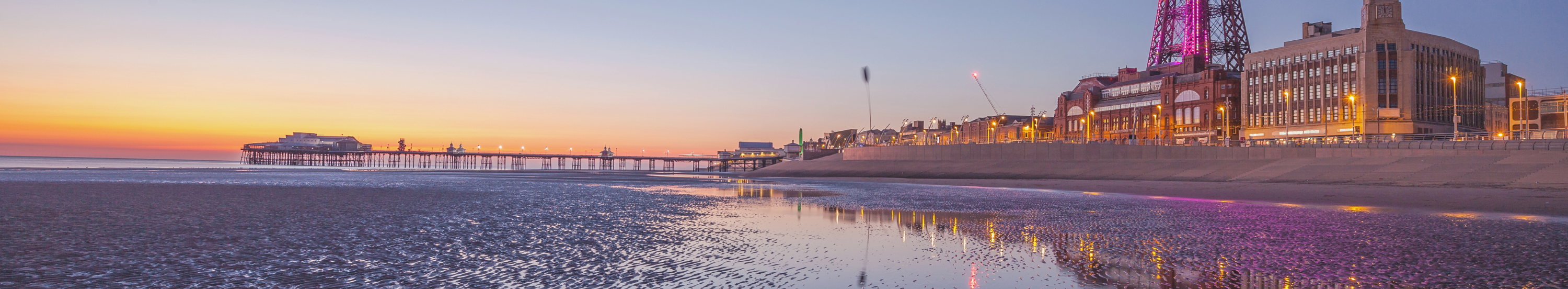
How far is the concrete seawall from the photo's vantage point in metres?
35.9

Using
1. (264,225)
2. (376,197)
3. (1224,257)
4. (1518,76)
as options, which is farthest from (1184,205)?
(1518,76)

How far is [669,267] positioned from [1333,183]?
125ft

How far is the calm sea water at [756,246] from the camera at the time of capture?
9.08 metres

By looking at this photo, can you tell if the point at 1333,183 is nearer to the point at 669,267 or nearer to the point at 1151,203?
the point at 1151,203

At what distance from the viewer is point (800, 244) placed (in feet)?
42.2

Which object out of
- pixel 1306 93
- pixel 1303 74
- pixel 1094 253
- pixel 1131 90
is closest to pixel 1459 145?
pixel 1306 93

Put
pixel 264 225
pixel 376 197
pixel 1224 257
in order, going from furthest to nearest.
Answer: pixel 376 197
pixel 264 225
pixel 1224 257

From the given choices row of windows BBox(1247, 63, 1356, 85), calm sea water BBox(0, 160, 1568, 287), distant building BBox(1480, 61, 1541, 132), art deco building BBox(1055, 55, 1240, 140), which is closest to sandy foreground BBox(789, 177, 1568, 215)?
calm sea water BBox(0, 160, 1568, 287)

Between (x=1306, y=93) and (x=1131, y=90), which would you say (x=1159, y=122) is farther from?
(x=1306, y=93)

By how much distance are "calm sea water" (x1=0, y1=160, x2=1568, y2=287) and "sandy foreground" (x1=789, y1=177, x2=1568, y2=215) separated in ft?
11.1

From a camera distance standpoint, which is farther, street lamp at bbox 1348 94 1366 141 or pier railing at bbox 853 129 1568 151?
street lamp at bbox 1348 94 1366 141

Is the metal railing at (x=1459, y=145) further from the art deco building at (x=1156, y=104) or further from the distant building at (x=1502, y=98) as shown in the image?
the distant building at (x=1502, y=98)

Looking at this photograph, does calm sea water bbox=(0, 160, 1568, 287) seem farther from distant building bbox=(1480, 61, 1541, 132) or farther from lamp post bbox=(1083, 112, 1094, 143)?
lamp post bbox=(1083, 112, 1094, 143)

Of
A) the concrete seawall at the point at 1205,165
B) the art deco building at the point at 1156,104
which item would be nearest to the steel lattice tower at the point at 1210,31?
the art deco building at the point at 1156,104
